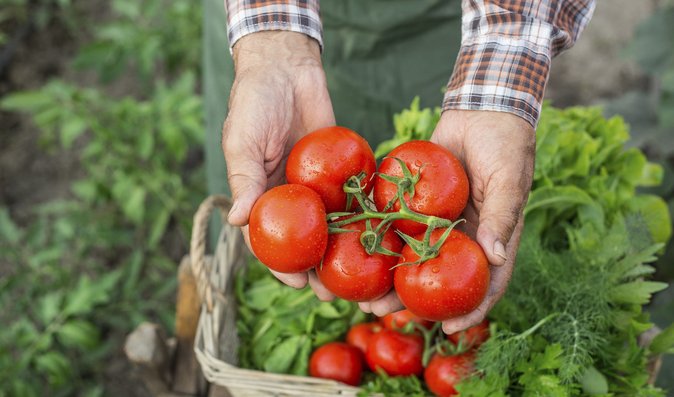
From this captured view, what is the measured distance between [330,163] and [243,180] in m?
0.21

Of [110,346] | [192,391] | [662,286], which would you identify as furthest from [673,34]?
[110,346]

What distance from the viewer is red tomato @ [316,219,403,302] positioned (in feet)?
4.17

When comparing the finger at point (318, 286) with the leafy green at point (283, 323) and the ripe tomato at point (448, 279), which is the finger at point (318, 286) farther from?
the leafy green at point (283, 323)

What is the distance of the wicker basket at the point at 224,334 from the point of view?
5.41 feet

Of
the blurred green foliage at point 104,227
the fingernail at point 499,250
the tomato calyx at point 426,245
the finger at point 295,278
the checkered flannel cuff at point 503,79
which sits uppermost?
the checkered flannel cuff at point 503,79

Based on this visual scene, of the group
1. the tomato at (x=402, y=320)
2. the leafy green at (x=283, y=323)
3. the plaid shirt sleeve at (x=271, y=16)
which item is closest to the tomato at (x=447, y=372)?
the tomato at (x=402, y=320)

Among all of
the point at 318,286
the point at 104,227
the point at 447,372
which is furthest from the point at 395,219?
the point at 104,227

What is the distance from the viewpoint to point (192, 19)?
339 cm

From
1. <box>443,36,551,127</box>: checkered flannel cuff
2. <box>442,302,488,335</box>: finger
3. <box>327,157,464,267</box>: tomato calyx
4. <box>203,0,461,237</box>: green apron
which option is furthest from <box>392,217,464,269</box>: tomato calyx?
<box>203,0,461,237</box>: green apron

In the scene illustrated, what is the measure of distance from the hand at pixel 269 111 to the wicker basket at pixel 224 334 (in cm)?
30

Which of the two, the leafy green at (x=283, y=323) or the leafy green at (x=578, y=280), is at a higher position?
the leafy green at (x=578, y=280)

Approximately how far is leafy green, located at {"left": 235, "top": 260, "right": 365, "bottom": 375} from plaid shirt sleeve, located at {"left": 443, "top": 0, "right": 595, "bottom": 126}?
736 mm

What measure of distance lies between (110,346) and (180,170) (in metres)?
1.16

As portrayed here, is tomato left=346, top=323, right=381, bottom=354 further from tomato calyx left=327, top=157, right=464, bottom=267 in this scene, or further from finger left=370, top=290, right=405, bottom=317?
tomato calyx left=327, top=157, right=464, bottom=267
